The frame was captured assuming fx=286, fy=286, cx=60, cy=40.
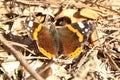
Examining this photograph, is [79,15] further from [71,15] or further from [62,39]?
[62,39]

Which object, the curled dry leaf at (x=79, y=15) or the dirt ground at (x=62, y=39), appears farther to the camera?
the curled dry leaf at (x=79, y=15)

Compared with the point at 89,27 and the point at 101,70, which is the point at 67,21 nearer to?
the point at 89,27

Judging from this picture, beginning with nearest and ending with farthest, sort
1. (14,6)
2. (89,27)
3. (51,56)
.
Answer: (51,56), (89,27), (14,6)

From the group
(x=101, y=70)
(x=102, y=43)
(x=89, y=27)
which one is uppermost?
(x=89, y=27)

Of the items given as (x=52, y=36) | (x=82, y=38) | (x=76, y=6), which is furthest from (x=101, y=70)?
(x=76, y=6)

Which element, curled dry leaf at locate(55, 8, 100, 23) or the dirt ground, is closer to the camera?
the dirt ground

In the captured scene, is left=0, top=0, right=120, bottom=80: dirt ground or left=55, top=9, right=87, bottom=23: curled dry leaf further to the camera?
left=55, top=9, right=87, bottom=23: curled dry leaf

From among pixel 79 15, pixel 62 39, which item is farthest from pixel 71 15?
pixel 62 39

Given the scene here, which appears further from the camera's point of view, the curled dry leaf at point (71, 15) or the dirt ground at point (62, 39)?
the curled dry leaf at point (71, 15)

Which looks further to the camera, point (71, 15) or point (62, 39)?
point (71, 15)

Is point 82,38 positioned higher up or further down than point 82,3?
further down

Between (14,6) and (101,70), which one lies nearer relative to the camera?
(101,70)
